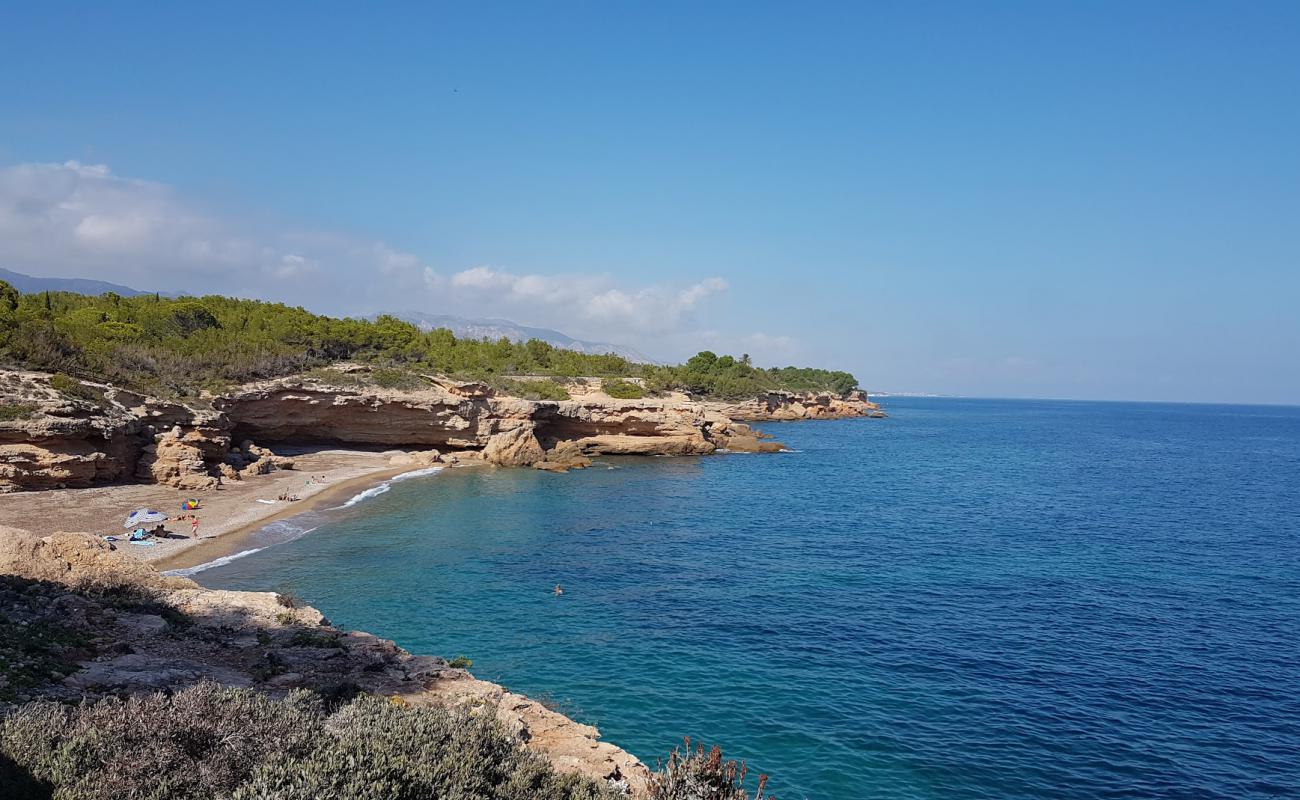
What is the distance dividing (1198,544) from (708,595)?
2357 centimetres

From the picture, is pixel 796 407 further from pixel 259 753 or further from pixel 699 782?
pixel 259 753

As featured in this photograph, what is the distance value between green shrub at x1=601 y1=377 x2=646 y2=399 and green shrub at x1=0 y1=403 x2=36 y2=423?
39287 millimetres

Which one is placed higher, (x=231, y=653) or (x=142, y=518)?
(x=231, y=653)

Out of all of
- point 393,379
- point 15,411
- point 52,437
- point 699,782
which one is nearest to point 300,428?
point 393,379

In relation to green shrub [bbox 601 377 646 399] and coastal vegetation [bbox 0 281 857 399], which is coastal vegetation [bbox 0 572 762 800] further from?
green shrub [bbox 601 377 646 399]

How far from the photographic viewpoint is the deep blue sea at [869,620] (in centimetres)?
1334

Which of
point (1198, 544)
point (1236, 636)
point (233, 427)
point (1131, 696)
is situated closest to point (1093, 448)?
point (1198, 544)

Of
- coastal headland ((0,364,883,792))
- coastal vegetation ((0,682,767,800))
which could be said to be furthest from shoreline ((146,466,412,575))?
coastal vegetation ((0,682,767,800))

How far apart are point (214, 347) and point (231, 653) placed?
128 ft

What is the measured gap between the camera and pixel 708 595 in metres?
22.1

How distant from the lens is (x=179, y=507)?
95.2ft

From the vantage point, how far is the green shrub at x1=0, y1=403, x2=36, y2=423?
88.9 feet

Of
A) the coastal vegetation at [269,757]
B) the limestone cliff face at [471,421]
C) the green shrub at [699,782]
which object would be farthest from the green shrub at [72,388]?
the green shrub at [699,782]

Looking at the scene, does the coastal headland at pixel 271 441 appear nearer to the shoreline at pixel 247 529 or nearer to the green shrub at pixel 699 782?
the shoreline at pixel 247 529
